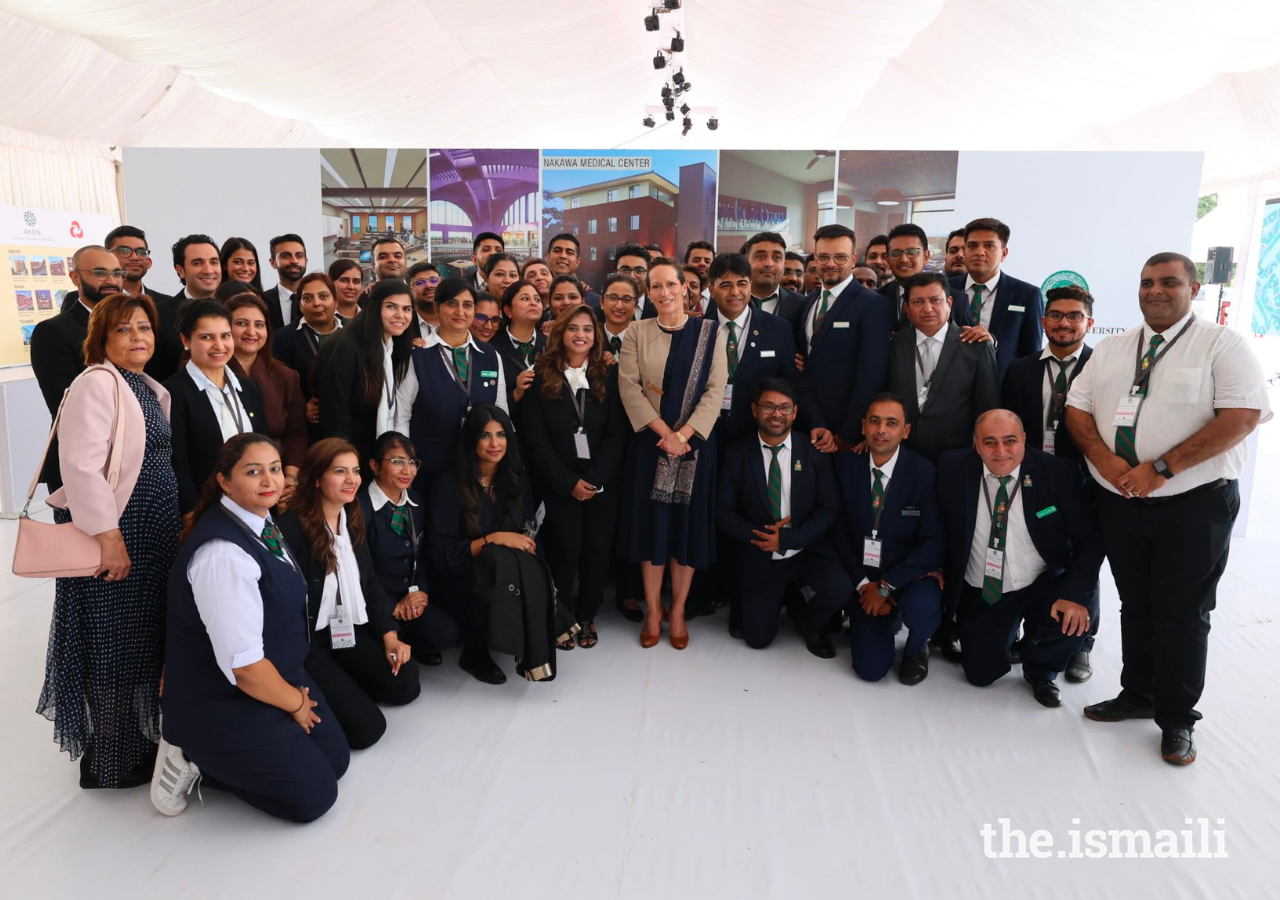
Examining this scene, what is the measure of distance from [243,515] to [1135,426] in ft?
9.08

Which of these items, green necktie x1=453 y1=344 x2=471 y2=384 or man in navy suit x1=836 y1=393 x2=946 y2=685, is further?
green necktie x1=453 y1=344 x2=471 y2=384

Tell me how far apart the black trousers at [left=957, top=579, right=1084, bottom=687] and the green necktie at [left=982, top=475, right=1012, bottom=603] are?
0.12 feet

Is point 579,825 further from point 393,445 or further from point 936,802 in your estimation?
point 393,445

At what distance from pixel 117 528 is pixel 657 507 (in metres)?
1.94

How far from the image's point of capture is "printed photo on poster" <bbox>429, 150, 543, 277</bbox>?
6.14m

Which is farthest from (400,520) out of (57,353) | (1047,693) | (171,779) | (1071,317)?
(1071,317)

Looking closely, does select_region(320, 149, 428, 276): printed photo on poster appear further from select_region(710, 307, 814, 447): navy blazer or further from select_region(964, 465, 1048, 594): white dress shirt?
select_region(964, 465, 1048, 594): white dress shirt

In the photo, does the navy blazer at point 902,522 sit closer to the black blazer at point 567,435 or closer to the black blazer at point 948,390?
the black blazer at point 948,390

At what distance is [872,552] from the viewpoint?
327cm

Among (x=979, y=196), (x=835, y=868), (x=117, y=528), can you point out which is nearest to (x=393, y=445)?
(x=117, y=528)

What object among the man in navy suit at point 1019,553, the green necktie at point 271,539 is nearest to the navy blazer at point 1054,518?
the man in navy suit at point 1019,553

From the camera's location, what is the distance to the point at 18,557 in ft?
6.81

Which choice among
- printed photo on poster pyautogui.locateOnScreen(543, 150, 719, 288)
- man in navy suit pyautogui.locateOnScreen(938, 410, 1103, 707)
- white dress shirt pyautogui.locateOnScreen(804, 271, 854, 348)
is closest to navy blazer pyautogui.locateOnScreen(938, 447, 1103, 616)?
man in navy suit pyautogui.locateOnScreen(938, 410, 1103, 707)

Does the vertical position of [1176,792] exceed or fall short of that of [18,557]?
it falls short
